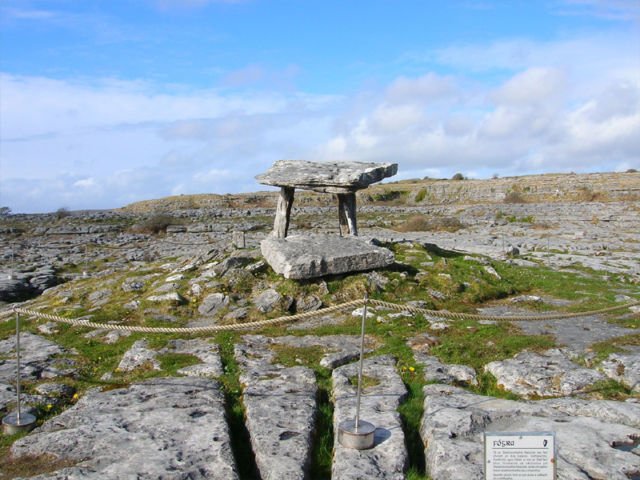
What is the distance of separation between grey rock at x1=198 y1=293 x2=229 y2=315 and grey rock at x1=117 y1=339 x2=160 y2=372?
265 centimetres

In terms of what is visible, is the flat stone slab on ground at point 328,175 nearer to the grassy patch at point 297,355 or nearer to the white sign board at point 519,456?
the grassy patch at point 297,355

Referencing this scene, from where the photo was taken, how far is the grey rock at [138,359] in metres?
9.67

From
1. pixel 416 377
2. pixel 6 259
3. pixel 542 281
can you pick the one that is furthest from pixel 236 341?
pixel 6 259

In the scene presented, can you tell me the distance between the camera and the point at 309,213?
172 ft

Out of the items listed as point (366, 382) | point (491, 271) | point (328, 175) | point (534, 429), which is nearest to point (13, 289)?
point (328, 175)

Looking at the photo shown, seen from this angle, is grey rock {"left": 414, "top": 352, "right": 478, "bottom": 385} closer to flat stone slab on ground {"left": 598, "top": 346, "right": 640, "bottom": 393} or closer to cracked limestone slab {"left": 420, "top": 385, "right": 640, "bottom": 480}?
cracked limestone slab {"left": 420, "top": 385, "right": 640, "bottom": 480}

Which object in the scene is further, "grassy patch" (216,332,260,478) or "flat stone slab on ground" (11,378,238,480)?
"grassy patch" (216,332,260,478)

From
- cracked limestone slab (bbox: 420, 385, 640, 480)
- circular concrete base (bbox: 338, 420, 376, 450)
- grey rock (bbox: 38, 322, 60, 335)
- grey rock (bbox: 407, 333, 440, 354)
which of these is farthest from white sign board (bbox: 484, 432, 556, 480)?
grey rock (bbox: 38, 322, 60, 335)

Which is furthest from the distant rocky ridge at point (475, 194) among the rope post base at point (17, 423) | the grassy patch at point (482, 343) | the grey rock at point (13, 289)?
the rope post base at point (17, 423)

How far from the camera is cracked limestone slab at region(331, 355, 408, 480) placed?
616 cm

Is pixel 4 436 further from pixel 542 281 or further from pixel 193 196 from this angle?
pixel 193 196

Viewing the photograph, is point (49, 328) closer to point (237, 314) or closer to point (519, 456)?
point (237, 314)

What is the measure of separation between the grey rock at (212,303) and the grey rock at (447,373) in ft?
16.8

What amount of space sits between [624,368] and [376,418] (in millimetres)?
4184
